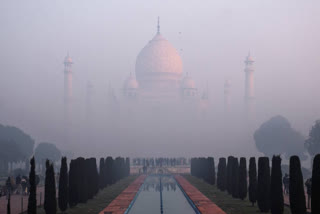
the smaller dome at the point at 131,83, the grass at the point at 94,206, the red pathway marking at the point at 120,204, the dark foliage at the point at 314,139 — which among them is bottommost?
the grass at the point at 94,206

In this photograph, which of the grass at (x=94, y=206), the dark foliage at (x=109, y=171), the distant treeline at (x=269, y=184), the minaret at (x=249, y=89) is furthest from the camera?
the minaret at (x=249, y=89)

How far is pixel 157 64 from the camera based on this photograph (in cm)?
8088

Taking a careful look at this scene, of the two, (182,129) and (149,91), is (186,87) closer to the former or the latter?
(149,91)

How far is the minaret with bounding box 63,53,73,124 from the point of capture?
6625 cm

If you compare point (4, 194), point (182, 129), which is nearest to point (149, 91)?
point (182, 129)

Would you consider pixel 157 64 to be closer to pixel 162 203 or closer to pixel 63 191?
pixel 162 203

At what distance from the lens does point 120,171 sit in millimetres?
35688

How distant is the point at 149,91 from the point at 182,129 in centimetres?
1176

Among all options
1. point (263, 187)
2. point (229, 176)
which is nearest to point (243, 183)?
point (229, 176)

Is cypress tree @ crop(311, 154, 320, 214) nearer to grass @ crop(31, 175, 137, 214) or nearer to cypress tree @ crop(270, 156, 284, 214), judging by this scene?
cypress tree @ crop(270, 156, 284, 214)

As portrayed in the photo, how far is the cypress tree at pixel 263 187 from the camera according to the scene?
18.0 meters

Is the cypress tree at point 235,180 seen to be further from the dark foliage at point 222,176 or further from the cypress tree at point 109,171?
the cypress tree at point 109,171

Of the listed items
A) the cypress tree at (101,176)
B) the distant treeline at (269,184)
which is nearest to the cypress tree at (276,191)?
the distant treeline at (269,184)

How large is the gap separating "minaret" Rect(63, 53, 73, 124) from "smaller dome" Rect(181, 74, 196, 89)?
19.3m
